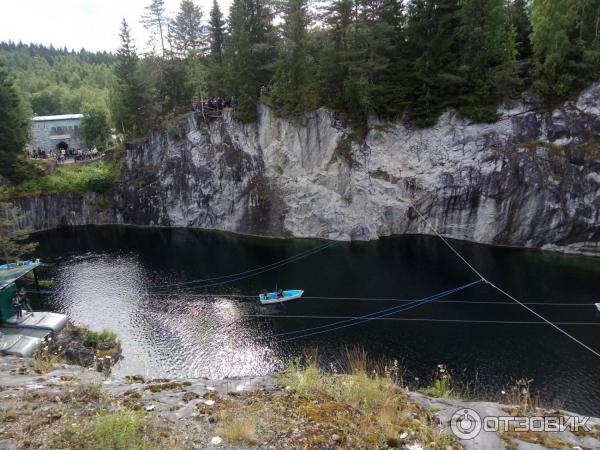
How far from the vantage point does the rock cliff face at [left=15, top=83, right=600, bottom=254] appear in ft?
137

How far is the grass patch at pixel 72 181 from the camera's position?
198 feet

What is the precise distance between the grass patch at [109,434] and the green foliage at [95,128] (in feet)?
263

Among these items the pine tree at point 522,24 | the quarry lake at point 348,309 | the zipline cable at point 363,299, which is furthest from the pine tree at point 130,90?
the pine tree at point 522,24

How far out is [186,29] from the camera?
69.2m

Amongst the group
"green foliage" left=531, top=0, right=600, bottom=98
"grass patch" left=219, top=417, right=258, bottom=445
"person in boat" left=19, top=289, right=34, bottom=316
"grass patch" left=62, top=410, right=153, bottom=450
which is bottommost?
"person in boat" left=19, top=289, right=34, bottom=316

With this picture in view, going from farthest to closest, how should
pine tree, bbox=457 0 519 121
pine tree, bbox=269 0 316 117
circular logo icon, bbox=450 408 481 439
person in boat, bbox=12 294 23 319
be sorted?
pine tree, bbox=269 0 316 117, pine tree, bbox=457 0 519 121, person in boat, bbox=12 294 23 319, circular logo icon, bbox=450 408 481 439

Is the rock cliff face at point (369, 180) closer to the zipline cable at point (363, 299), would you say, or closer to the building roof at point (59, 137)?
the zipline cable at point (363, 299)

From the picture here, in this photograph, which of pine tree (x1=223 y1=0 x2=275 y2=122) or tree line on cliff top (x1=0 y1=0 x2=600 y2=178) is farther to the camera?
pine tree (x1=223 y1=0 x2=275 y2=122)

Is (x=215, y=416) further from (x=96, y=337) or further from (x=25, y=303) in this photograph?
(x=25, y=303)

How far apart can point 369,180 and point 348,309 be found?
22.2 m

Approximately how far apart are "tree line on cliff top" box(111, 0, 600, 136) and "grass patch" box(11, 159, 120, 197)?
1549 cm

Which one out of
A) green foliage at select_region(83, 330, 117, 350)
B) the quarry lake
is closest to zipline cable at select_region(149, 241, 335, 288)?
the quarry lake

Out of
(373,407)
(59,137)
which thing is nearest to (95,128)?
(59,137)

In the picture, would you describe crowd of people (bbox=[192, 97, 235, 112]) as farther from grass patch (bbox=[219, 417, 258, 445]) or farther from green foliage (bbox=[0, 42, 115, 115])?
grass patch (bbox=[219, 417, 258, 445])
